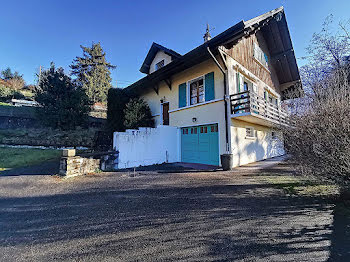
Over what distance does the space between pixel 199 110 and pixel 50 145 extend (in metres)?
10.8

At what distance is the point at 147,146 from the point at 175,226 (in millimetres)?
6157

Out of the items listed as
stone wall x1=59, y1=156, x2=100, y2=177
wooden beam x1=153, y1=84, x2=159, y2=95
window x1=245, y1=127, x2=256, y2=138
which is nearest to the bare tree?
window x1=245, y1=127, x2=256, y2=138

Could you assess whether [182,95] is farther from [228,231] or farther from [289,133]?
[228,231]

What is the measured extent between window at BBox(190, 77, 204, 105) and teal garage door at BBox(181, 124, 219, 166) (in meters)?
1.69

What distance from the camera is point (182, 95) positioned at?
1022 centimetres

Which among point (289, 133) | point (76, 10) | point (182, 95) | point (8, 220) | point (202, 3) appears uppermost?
point (76, 10)

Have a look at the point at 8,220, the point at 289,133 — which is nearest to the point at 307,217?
the point at 289,133

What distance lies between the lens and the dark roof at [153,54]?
12.5 m

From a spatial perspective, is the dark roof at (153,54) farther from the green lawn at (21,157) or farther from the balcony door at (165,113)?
the green lawn at (21,157)

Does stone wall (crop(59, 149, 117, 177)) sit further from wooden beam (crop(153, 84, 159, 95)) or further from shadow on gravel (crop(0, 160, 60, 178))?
wooden beam (crop(153, 84, 159, 95))

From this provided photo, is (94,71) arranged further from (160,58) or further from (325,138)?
(325,138)

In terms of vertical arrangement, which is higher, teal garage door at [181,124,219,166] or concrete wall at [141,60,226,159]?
concrete wall at [141,60,226,159]

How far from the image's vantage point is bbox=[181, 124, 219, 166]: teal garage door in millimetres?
8484

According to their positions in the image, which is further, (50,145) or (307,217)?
(50,145)
